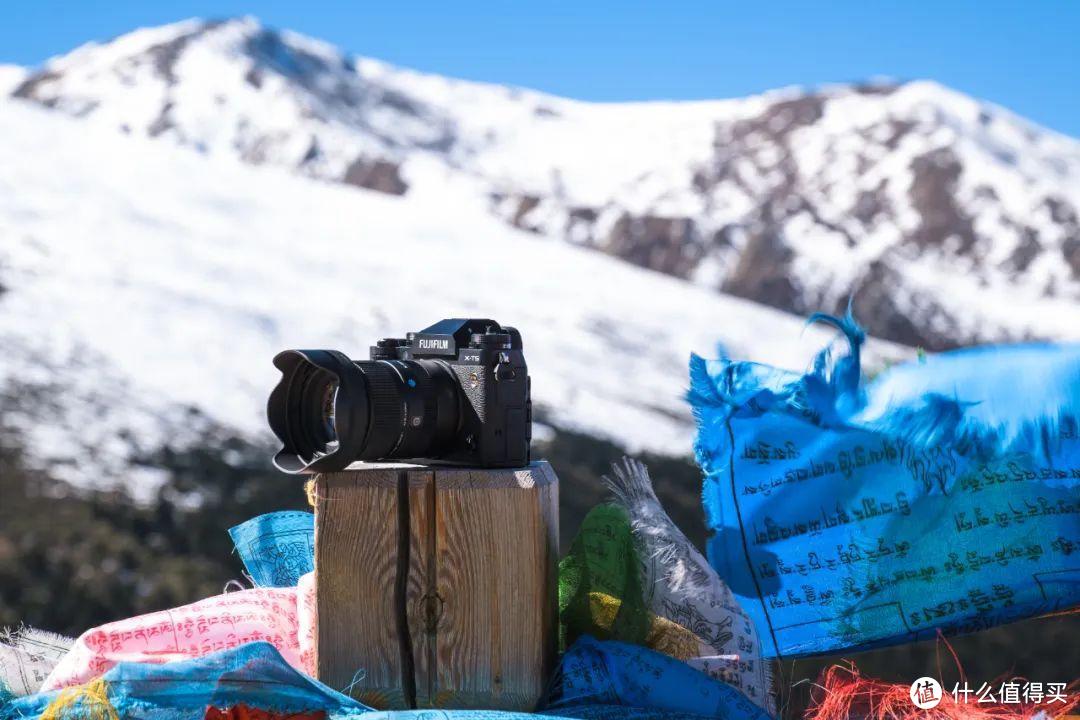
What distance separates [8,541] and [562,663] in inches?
77.1

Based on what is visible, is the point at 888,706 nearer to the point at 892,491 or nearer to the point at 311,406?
the point at 892,491

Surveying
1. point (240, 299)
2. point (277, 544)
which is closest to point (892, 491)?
point (277, 544)

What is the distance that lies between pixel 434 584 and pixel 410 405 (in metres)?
0.23

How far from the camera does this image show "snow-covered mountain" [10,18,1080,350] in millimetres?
10336

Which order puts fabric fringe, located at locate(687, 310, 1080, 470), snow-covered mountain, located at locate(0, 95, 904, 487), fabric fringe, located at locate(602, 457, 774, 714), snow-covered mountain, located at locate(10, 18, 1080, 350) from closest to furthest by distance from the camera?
fabric fringe, located at locate(602, 457, 774, 714) → fabric fringe, located at locate(687, 310, 1080, 470) → snow-covered mountain, located at locate(0, 95, 904, 487) → snow-covered mountain, located at locate(10, 18, 1080, 350)

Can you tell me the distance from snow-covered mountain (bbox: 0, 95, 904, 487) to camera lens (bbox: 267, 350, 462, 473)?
1925 millimetres

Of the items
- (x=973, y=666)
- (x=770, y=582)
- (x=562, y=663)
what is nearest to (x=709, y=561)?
(x=770, y=582)

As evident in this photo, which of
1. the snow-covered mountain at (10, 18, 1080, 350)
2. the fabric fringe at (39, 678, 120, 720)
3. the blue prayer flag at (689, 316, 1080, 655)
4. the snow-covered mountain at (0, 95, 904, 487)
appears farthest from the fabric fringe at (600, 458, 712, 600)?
the snow-covered mountain at (10, 18, 1080, 350)

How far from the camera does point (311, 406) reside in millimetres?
1611

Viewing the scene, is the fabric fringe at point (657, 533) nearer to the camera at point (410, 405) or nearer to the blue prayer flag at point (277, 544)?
the camera at point (410, 405)

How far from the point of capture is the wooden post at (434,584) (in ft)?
5.17

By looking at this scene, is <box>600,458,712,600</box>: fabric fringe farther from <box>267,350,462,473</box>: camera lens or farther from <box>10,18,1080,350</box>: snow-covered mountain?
<box>10,18,1080,350</box>: snow-covered mountain

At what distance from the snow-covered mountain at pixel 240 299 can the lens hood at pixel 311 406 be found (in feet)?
6.31

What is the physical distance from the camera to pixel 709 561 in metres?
1.97
